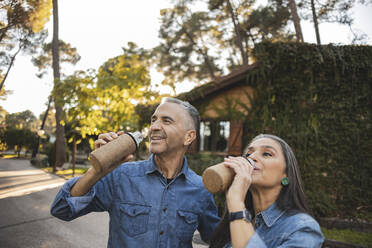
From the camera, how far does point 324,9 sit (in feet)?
38.8

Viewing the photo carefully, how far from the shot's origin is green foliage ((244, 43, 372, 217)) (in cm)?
748

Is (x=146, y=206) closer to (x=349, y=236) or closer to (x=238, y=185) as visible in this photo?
(x=238, y=185)

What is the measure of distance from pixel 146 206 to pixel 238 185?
0.81 m

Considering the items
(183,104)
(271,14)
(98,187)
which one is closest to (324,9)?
(271,14)

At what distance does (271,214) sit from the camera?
1.46m

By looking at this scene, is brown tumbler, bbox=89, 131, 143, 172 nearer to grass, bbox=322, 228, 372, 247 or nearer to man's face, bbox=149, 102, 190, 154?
man's face, bbox=149, 102, 190, 154

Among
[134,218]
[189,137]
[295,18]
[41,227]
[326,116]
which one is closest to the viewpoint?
[134,218]

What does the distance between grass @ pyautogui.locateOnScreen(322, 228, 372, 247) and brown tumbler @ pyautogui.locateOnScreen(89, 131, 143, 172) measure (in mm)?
6328

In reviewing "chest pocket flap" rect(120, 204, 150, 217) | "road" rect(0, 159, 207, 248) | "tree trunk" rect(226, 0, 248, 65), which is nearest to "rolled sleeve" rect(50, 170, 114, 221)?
"chest pocket flap" rect(120, 204, 150, 217)

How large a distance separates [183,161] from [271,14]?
14.2m

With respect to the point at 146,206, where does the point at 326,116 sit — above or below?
above

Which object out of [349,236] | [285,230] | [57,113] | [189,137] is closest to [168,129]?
[189,137]

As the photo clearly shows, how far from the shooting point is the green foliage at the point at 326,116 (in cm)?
748

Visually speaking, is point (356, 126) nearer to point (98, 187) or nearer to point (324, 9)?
point (324, 9)
